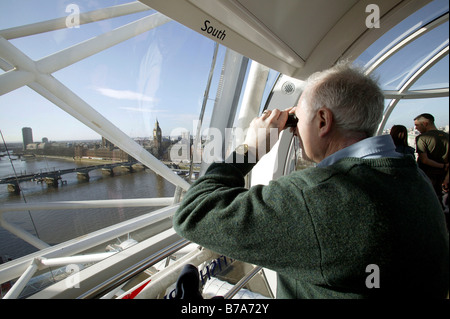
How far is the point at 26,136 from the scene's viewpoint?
1350mm

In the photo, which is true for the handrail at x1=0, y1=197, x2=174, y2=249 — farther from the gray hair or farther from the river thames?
the gray hair

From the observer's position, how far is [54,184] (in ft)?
4.91

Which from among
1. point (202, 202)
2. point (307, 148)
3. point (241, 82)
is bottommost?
point (202, 202)

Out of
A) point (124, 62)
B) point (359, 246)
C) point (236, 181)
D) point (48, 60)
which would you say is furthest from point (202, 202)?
point (124, 62)

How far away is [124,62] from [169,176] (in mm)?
1205

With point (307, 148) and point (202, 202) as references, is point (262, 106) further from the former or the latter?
point (202, 202)

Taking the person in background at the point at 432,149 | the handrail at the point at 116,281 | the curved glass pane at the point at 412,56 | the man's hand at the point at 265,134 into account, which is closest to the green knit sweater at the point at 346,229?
the man's hand at the point at 265,134

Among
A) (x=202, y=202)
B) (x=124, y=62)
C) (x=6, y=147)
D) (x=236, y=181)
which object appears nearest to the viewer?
(x=202, y=202)

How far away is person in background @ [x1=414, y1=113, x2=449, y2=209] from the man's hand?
261 cm

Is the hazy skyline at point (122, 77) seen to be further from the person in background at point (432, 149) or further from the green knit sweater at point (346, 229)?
the green knit sweater at point (346, 229)

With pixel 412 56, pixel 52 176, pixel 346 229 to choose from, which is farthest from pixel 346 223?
pixel 412 56

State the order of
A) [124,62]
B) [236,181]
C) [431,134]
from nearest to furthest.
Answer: [236,181] < [124,62] < [431,134]

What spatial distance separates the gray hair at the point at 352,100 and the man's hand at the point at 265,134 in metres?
0.19

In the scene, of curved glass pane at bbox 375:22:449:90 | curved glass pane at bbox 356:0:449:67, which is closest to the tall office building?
curved glass pane at bbox 356:0:449:67
